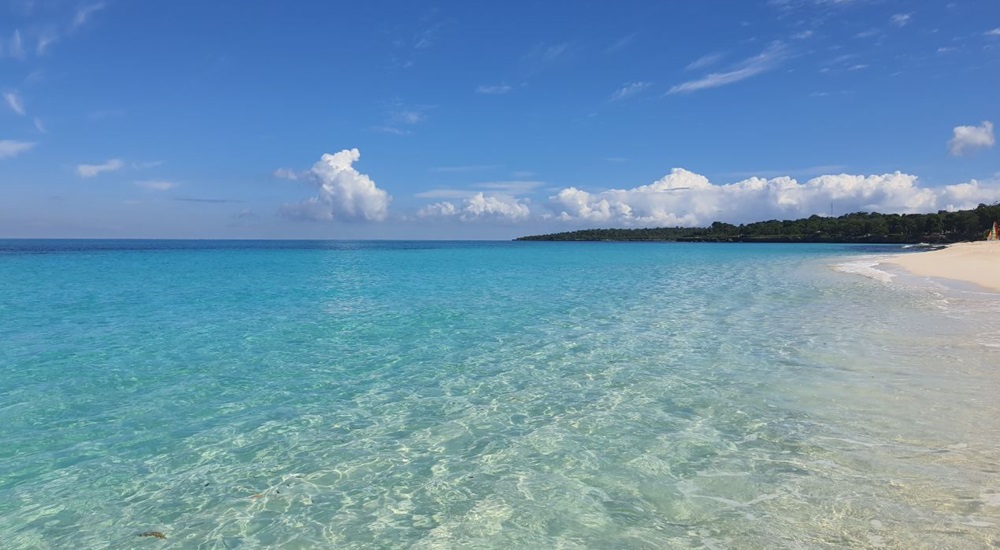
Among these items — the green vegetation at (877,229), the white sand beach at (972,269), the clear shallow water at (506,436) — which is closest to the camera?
the clear shallow water at (506,436)

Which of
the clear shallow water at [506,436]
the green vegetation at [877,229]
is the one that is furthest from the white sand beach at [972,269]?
the green vegetation at [877,229]

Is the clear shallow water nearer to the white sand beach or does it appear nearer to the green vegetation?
the white sand beach

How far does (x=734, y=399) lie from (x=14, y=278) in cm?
4458

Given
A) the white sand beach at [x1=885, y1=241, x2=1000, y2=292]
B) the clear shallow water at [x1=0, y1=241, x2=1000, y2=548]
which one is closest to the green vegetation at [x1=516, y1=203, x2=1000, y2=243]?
the white sand beach at [x1=885, y1=241, x2=1000, y2=292]

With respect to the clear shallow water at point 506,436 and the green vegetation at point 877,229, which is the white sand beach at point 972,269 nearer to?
the clear shallow water at point 506,436

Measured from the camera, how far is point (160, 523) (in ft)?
16.5

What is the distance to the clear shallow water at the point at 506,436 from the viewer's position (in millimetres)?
4918

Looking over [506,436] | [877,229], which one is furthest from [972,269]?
[877,229]

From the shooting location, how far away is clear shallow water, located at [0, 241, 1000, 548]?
194 inches

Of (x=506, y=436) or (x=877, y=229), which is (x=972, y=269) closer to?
(x=506, y=436)

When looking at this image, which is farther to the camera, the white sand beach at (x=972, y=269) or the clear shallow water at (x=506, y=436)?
the white sand beach at (x=972, y=269)

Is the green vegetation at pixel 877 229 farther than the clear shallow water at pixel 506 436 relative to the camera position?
Yes

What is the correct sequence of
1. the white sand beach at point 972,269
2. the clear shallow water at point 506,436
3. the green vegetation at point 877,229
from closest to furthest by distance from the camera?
the clear shallow water at point 506,436 < the white sand beach at point 972,269 < the green vegetation at point 877,229

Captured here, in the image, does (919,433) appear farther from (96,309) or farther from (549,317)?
(96,309)
